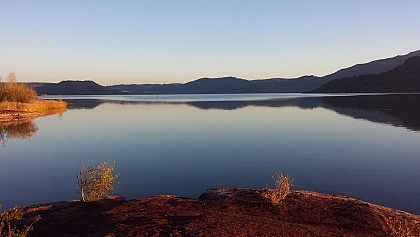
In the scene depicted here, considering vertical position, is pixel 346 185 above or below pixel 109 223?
below

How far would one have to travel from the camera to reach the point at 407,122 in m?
49.0

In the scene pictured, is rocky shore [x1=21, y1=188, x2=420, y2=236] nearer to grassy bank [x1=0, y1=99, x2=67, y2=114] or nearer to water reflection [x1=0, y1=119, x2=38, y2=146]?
water reflection [x1=0, y1=119, x2=38, y2=146]

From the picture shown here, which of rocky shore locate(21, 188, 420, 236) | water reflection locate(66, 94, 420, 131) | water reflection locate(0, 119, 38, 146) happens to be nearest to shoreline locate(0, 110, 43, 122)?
water reflection locate(0, 119, 38, 146)

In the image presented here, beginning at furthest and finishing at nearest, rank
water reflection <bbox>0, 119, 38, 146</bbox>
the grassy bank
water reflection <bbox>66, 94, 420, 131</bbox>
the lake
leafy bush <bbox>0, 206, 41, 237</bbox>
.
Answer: the grassy bank
water reflection <bbox>66, 94, 420, 131</bbox>
water reflection <bbox>0, 119, 38, 146</bbox>
the lake
leafy bush <bbox>0, 206, 41, 237</bbox>

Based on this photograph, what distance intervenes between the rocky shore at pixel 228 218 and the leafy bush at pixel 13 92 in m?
64.9

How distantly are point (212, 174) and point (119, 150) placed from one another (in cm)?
1347

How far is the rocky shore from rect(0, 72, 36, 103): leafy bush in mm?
64870

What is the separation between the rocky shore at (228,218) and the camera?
952 centimetres

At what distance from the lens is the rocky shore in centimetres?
952

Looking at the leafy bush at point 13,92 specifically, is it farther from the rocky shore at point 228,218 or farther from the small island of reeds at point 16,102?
the rocky shore at point 228,218

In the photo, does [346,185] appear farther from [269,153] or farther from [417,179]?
[269,153]

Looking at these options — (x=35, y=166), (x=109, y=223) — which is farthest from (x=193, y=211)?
(x=35, y=166)

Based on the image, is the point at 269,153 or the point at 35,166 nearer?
the point at 35,166

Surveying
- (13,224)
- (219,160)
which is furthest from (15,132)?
(13,224)
